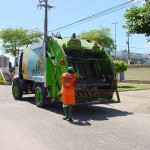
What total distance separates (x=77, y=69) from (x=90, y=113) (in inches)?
72.2

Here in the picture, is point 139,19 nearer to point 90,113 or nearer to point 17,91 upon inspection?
point 90,113

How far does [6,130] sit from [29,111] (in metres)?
3.55

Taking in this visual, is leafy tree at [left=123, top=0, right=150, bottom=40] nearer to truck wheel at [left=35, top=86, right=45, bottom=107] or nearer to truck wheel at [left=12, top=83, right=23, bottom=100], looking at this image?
truck wheel at [left=35, top=86, right=45, bottom=107]

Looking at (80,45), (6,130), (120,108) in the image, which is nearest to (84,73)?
(80,45)

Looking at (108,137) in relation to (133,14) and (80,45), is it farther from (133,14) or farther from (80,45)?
(133,14)

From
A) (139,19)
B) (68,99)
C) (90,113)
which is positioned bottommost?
(90,113)

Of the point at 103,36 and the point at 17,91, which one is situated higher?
the point at 103,36

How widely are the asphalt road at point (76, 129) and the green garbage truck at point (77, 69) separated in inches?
24.6

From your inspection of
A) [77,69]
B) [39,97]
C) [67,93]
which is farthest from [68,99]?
[39,97]

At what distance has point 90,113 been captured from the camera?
483 inches

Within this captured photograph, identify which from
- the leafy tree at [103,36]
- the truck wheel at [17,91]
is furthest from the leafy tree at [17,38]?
the truck wheel at [17,91]

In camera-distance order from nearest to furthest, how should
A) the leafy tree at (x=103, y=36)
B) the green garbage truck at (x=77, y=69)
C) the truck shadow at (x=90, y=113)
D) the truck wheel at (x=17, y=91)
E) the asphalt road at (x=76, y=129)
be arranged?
the asphalt road at (x=76, y=129), the truck shadow at (x=90, y=113), the green garbage truck at (x=77, y=69), the truck wheel at (x=17, y=91), the leafy tree at (x=103, y=36)

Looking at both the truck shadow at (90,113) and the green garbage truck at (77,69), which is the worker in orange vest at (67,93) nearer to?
the truck shadow at (90,113)

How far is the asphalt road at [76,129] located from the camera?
7398 millimetres
